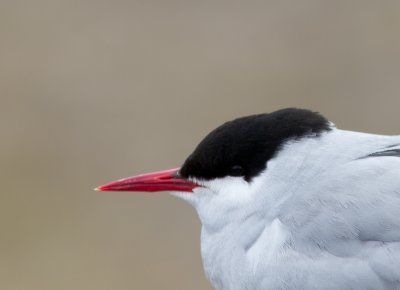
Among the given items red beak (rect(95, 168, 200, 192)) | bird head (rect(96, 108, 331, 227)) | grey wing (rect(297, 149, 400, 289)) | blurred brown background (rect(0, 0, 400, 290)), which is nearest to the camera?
grey wing (rect(297, 149, 400, 289))

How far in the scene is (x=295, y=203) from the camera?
2.60 metres

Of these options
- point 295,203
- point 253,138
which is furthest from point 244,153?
point 295,203

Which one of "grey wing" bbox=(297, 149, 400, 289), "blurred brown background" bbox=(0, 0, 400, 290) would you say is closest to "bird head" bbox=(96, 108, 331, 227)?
"grey wing" bbox=(297, 149, 400, 289)

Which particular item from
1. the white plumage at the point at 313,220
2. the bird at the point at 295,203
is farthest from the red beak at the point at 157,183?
the white plumage at the point at 313,220

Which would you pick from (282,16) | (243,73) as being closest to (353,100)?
(243,73)

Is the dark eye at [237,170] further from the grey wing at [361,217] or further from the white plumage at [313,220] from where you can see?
the grey wing at [361,217]

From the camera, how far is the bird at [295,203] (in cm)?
247

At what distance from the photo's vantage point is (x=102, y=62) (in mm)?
8086

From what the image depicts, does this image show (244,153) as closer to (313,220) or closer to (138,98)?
(313,220)

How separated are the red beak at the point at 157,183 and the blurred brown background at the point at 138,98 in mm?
2763

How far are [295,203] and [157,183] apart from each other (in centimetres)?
51

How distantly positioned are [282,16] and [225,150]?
19.4 ft

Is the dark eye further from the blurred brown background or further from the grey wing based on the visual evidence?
the blurred brown background

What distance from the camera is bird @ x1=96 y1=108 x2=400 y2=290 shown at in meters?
2.47
